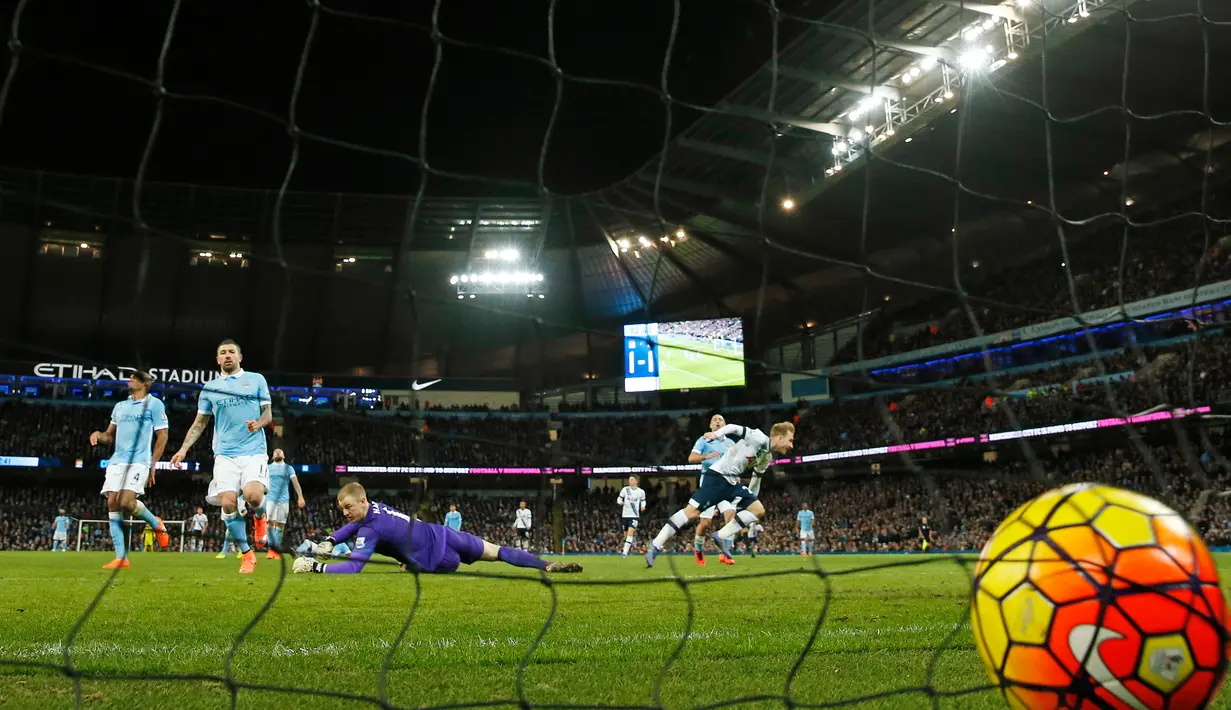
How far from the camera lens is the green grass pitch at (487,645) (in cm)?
290

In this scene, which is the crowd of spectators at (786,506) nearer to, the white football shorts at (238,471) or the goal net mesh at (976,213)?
the goal net mesh at (976,213)

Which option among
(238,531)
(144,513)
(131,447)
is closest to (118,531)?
(144,513)

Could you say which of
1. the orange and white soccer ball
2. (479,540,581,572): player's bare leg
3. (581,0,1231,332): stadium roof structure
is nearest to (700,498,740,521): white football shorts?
(479,540,581,572): player's bare leg

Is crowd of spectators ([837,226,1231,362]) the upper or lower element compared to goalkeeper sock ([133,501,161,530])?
upper

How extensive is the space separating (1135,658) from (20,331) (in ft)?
129

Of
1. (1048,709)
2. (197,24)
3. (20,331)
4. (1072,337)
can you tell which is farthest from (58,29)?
(1072,337)

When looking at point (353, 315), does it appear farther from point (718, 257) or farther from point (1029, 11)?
point (1029, 11)

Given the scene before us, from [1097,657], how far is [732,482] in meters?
9.06

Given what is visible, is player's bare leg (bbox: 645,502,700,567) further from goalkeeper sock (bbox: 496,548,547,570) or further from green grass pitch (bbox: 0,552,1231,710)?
green grass pitch (bbox: 0,552,1231,710)

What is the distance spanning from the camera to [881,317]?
117 feet

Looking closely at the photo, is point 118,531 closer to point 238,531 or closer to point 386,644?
point 238,531

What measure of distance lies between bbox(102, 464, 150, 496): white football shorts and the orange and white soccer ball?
837cm

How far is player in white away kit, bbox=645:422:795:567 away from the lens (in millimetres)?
10336

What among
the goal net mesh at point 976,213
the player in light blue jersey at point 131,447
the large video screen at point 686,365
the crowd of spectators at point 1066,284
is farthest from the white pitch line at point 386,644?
the large video screen at point 686,365
